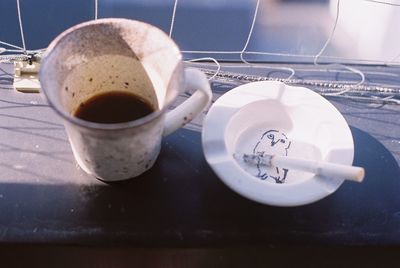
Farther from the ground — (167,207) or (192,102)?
(192,102)

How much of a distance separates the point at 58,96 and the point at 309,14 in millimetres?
447

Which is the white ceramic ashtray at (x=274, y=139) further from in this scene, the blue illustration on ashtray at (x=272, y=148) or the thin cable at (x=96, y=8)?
the thin cable at (x=96, y=8)

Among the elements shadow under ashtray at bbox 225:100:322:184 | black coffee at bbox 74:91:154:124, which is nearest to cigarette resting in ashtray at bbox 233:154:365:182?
shadow under ashtray at bbox 225:100:322:184

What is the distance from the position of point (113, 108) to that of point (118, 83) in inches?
1.1

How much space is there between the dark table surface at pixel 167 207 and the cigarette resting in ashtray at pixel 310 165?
0.04 m

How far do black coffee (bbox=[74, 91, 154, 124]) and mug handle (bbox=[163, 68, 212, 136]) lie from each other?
3cm

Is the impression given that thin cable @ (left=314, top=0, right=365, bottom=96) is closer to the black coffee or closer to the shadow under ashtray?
the shadow under ashtray

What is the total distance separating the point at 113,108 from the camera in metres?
0.48

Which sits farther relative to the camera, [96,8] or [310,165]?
[96,8]

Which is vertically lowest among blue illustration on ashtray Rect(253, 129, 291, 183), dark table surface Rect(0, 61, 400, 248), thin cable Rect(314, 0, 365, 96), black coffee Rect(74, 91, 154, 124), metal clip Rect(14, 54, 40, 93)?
dark table surface Rect(0, 61, 400, 248)

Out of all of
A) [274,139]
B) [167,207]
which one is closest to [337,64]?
[274,139]

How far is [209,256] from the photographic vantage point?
1.65 feet

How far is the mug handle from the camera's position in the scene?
1.43ft

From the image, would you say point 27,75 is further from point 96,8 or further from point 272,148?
point 272,148
